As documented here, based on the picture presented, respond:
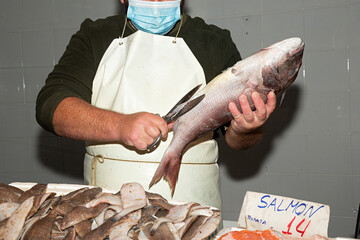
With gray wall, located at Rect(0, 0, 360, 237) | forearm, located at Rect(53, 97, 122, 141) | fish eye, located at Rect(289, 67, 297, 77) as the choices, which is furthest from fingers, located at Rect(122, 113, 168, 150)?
gray wall, located at Rect(0, 0, 360, 237)

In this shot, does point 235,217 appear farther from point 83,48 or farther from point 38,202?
point 38,202

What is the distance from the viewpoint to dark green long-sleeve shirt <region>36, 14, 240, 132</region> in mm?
1822

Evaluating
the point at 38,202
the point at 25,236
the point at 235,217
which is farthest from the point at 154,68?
the point at 235,217

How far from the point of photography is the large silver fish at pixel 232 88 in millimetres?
1539

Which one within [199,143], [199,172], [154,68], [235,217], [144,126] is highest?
[154,68]

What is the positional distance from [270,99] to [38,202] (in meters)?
0.92

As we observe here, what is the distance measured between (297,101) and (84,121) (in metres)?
2.00

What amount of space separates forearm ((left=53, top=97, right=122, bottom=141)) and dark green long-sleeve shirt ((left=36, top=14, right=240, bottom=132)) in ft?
0.17

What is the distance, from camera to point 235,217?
3.45 metres

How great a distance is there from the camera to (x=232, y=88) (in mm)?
1636

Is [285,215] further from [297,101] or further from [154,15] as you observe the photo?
[297,101]

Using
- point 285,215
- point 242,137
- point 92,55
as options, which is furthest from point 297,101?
point 285,215

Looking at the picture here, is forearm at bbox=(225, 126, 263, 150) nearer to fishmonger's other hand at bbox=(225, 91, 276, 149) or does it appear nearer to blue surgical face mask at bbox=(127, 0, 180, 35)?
fishmonger's other hand at bbox=(225, 91, 276, 149)

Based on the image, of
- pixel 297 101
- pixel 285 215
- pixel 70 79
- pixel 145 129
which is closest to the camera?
pixel 285 215
